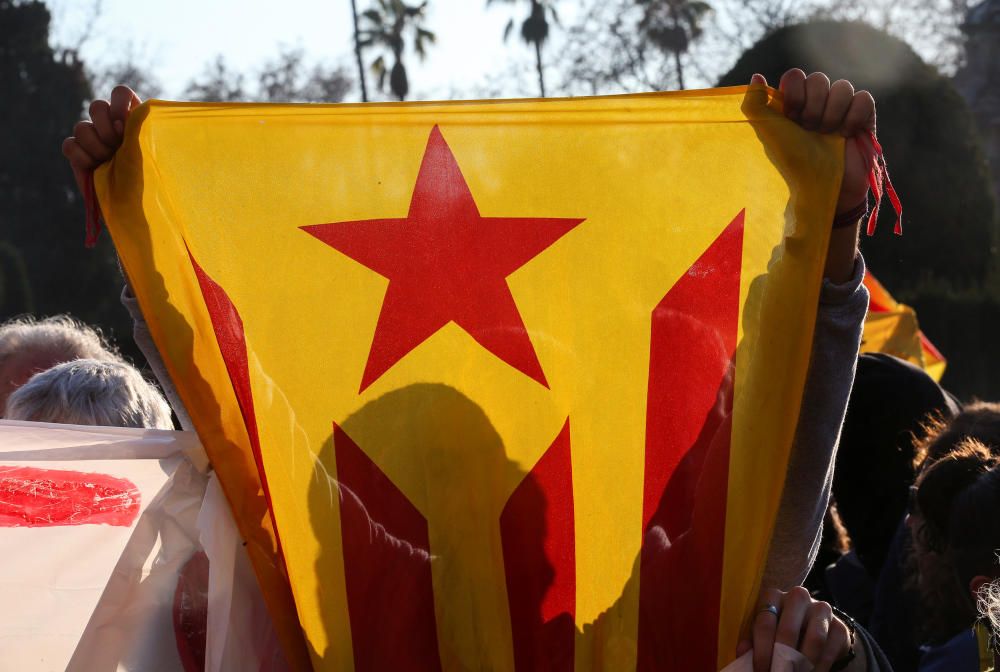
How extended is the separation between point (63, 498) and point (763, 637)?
121 centimetres

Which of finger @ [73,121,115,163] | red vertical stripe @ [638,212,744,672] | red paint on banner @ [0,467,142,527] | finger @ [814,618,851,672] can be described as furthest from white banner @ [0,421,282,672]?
finger @ [814,618,851,672]

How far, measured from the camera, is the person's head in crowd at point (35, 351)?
9.87 feet

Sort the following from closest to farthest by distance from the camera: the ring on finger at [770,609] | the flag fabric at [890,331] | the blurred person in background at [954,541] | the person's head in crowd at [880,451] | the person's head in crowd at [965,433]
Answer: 1. the ring on finger at [770,609]
2. the blurred person in background at [954,541]
3. the person's head in crowd at [965,433]
4. the person's head in crowd at [880,451]
5. the flag fabric at [890,331]

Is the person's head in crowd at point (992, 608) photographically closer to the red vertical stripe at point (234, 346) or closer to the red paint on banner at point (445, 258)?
the red paint on banner at point (445, 258)

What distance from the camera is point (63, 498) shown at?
1.83 metres

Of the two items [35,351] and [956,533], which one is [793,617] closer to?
[956,533]

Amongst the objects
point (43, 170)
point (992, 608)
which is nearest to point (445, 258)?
point (992, 608)

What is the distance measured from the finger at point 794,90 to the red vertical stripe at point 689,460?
0.75ft

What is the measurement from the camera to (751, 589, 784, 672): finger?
1.64 metres

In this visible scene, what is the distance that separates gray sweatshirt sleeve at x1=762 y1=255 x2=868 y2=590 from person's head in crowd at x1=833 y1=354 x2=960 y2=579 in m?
1.45

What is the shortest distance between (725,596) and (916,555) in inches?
36.6

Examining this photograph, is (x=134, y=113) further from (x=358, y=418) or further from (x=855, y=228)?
(x=855, y=228)

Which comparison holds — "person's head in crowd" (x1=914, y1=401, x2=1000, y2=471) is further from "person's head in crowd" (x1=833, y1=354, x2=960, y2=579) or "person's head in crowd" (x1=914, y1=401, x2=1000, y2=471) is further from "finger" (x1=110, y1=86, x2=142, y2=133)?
"finger" (x1=110, y1=86, x2=142, y2=133)

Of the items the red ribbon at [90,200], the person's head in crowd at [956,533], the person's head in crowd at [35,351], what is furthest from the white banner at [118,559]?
the person's head in crowd at [956,533]
